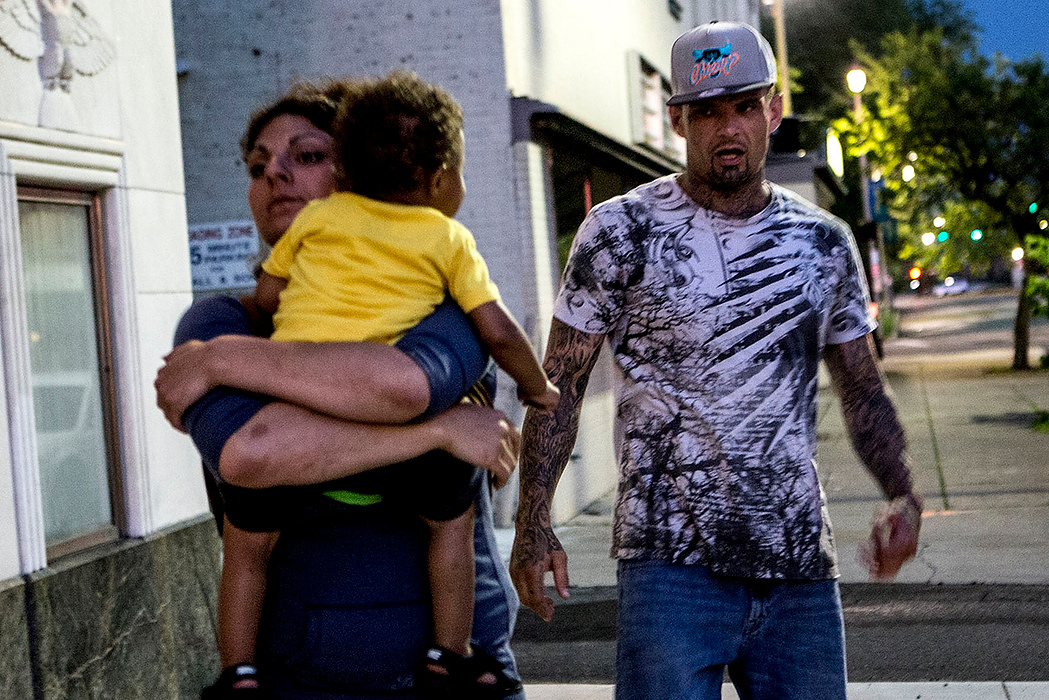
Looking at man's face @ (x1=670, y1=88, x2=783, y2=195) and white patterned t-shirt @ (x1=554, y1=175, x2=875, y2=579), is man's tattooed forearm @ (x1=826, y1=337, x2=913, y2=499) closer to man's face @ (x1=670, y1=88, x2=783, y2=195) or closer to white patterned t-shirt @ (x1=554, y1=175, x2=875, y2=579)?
Result: white patterned t-shirt @ (x1=554, y1=175, x2=875, y2=579)

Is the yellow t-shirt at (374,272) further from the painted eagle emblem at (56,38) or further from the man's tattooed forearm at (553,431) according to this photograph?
the painted eagle emblem at (56,38)

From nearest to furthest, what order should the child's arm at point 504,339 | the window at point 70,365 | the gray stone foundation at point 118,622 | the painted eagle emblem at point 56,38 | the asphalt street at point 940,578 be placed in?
the child's arm at point 504,339 < the gray stone foundation at point 118,622 < the painted eagle emblem at point 56,38 < the window at point 70,365 < the asphalt street at point 940,578

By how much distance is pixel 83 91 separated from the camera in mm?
5656

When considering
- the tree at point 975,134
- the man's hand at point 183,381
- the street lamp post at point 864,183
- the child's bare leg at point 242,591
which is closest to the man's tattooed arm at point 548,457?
the child's bare leg at point 242,591

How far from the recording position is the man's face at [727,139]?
10.3ft

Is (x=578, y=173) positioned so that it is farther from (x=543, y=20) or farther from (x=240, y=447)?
(x=240, y=447)

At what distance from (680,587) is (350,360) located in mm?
1190

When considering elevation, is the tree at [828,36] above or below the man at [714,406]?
above

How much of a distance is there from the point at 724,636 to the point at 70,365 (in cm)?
361

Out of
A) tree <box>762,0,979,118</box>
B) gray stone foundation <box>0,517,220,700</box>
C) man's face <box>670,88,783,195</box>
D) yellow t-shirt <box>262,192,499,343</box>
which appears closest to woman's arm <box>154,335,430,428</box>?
yellow t-shirt <box>262,192,499,343</box>

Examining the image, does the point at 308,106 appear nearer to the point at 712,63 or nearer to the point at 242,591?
the point at 242,591

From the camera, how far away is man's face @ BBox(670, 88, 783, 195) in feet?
10.3

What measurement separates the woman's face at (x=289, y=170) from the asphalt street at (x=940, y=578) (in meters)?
4.12

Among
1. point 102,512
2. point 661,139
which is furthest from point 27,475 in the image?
point 661,139
